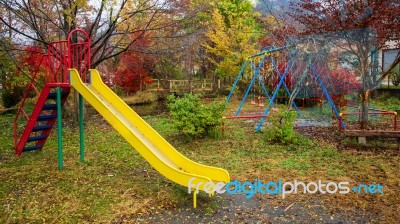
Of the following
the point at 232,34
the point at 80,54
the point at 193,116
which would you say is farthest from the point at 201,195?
the point at 232,34

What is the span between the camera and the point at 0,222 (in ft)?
13.6

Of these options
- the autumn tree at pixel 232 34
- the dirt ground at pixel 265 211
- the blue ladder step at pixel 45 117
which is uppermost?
the autumn tree at pixel 232 34

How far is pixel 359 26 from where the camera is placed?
7945 mm

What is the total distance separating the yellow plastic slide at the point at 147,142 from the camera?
4.82 m

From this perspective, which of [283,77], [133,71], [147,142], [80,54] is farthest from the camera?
[133,71]

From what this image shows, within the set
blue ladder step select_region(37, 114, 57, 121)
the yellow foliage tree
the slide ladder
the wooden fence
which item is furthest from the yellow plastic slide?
the wooden fence

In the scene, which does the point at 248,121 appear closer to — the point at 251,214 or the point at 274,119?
the point at 274,119

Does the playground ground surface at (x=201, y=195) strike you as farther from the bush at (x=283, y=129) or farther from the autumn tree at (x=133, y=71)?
the autumn tree at (x=133, y=71)

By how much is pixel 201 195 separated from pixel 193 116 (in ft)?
11.5

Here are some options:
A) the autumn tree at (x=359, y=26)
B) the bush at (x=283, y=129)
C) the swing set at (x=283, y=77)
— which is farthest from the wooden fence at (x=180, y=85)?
the bush at (x=283, y=129)

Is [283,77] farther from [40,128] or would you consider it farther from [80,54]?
[40,128]

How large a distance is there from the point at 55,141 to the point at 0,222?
16.5 feet

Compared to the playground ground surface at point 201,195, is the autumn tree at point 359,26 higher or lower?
higher

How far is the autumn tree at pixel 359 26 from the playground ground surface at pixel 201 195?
197cm
